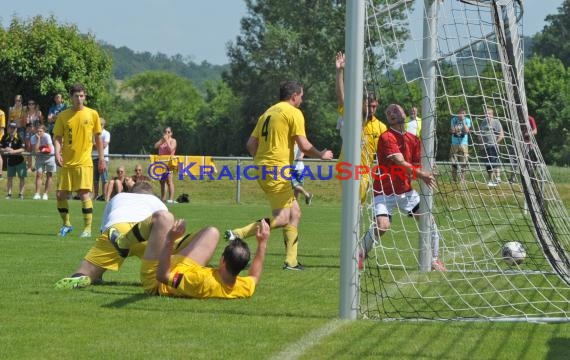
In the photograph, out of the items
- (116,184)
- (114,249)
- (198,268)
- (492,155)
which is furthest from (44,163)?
(492,155)

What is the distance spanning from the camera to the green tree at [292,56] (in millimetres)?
62781

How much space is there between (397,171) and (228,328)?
168 inches

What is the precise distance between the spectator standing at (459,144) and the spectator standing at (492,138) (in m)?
0.21

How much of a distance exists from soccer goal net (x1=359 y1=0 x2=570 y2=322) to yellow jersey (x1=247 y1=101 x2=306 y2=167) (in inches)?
41.9

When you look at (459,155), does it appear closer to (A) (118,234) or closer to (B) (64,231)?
(A) (118,234)

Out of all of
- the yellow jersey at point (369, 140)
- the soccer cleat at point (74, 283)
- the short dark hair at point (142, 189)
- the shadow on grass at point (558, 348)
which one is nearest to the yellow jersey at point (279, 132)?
the yellow jersey at point (369, 140)

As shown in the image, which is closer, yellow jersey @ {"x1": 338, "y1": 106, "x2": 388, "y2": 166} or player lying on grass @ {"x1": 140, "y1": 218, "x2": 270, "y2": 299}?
player lying on grass @ {"x1": 140, "y1": 218, "x2": 270, "y2": 299}

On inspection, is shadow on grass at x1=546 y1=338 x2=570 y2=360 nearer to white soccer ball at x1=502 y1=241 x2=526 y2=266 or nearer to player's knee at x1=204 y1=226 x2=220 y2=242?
player's knee at x1=204 y1=226 x2=220 y2=242

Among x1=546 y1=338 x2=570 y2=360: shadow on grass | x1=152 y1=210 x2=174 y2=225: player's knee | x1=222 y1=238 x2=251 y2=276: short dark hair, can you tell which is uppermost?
x1=152 y1=210 x2=174 y2=225: player's knee

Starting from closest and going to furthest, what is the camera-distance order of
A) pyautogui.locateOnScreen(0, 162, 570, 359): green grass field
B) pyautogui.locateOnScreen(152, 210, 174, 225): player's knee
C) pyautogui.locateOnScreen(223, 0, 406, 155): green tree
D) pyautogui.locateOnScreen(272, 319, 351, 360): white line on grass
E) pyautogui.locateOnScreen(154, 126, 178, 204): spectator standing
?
1. pyautogui.locateOnScreen(272, 319, 351, 360): white line on grass
2. pyautogui.locateOnScreen(0, 162, 570, 359): green grass field
3. pyautogui.locateOnScreen(152, 210, 174, 225): player's knee
4. pyautogui.locateOnScreen(154, 126, 178, 204): spectator standing
5. pyautogui.locateOnScreen(223, 0, 406, 155): green tree

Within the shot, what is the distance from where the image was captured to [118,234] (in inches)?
342

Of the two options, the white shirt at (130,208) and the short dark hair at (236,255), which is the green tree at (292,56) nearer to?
the white shirt at (130,208)

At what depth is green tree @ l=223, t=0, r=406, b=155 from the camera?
6278 centimetres

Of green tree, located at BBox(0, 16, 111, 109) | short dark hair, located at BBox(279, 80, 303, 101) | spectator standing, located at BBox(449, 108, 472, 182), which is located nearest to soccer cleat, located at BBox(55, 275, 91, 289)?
short dark hair, located at BBox(279, 80, 303, 101)
